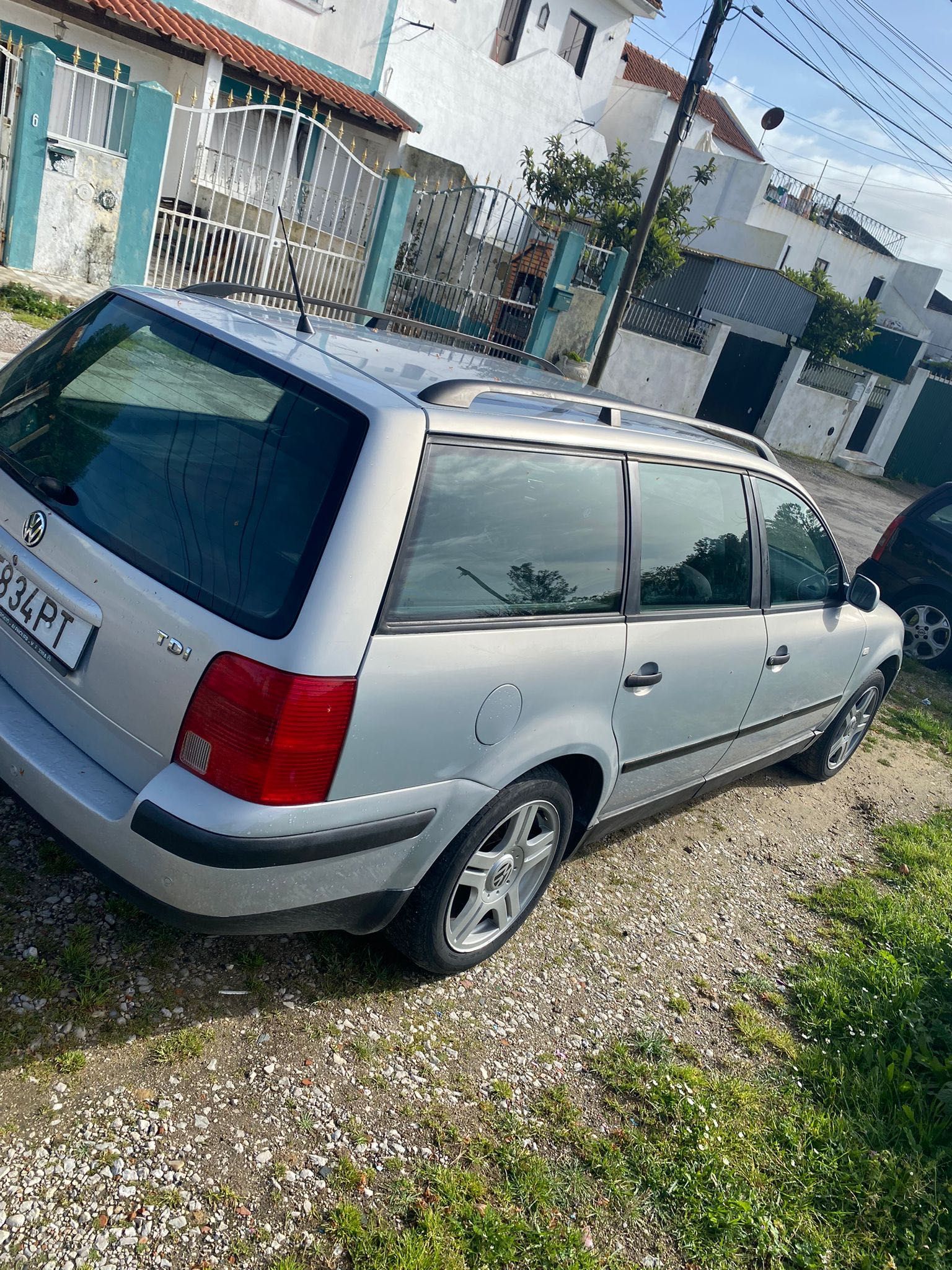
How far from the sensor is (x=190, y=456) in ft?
8.00

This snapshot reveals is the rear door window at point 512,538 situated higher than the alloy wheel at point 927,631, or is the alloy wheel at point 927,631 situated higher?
the rear door window at point 512,538

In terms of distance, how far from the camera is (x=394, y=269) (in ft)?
41.0

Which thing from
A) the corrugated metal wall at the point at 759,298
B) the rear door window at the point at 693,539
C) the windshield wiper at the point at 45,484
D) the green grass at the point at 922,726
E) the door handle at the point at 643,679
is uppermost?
the corrugated metal wall at the point at 759,298

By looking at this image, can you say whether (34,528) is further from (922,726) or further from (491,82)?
(491,82)

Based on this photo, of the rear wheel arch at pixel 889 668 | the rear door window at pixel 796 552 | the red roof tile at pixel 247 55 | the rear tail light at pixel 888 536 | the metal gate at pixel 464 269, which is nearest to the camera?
the rear door window at pixel 796 552

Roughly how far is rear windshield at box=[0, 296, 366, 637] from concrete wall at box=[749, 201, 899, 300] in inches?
1297

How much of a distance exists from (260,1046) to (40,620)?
126 centimetres

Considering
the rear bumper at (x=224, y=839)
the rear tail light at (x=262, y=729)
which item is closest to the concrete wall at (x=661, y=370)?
the rear bumper at (x=224, y=839)

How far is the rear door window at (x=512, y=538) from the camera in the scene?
244cm

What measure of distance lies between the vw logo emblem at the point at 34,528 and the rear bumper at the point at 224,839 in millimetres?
401

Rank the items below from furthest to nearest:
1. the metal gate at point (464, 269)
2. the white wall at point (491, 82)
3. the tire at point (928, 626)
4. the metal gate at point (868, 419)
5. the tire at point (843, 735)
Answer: the metal gate at point (868, 419) → the white wall at point (491, 82) → the metal gate at point (464, 269) → the tire at point (928, 626) → the tire at point (843, 735)

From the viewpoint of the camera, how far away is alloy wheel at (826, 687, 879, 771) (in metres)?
5.52

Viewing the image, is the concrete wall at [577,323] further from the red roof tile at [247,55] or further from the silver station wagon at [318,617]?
the silver station wagon at [318,617]

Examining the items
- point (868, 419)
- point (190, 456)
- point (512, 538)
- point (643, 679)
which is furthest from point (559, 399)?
point (868, 419)
